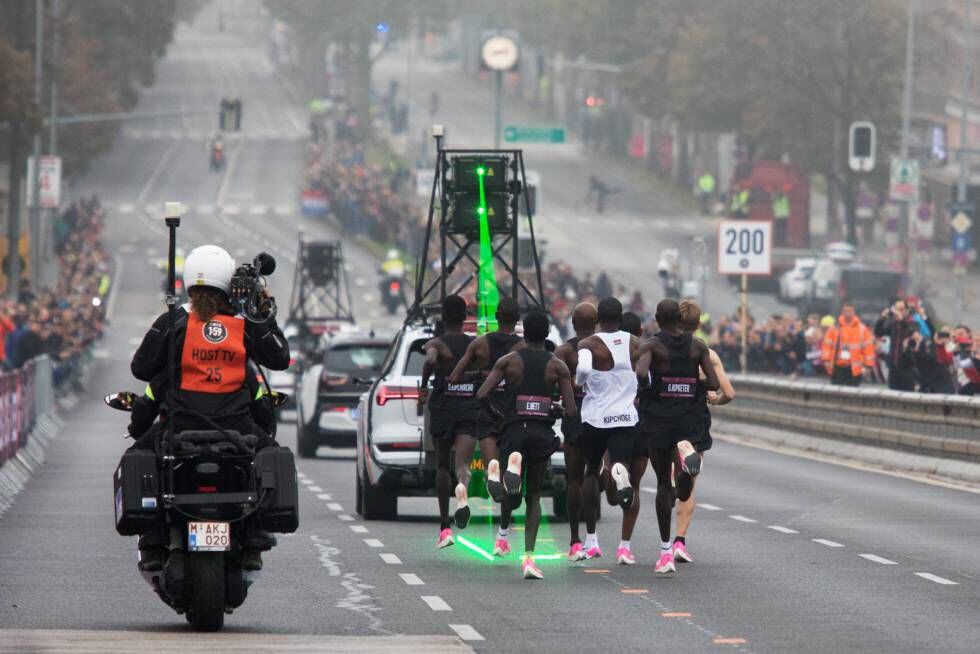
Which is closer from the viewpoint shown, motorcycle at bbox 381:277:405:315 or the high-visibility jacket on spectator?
the high-visibility jacket on spectator

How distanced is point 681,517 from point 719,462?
14993mm

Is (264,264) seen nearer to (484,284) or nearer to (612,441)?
(612,441)

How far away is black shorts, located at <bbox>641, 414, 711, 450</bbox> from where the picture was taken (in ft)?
55.4

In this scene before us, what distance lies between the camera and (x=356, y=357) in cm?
3391

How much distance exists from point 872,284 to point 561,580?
5427 centimetres

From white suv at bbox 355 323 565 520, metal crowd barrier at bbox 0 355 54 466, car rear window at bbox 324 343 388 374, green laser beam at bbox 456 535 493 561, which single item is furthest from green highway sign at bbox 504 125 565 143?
green laser beam at bbox 456 535 493 561

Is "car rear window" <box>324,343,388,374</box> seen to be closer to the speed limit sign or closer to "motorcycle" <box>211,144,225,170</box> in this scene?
the speed limit sign

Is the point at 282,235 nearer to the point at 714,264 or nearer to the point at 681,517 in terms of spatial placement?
the point at 714,264

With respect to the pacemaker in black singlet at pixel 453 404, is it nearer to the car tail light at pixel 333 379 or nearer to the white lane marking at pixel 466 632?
the white lane marking at pixel 466 632

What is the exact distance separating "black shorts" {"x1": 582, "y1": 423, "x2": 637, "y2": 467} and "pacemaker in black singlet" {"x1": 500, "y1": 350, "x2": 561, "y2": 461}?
45 centimetres

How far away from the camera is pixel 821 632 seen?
13.2 metres

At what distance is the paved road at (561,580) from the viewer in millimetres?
13000

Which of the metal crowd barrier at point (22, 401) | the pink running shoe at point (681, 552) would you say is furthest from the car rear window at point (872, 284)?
the pink running shoe at point (681, 552)

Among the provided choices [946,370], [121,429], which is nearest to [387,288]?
[121,429]
